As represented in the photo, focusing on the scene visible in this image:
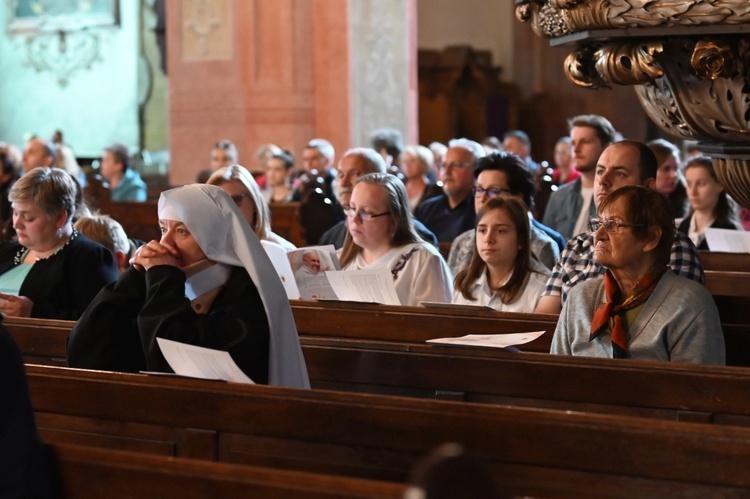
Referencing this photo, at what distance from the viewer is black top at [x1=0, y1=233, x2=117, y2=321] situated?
4844 millimetres

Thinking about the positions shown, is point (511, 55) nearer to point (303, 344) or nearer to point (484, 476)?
point (303, 344)

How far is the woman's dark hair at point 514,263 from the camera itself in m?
4.80

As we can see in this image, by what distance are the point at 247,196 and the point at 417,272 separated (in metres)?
0.97

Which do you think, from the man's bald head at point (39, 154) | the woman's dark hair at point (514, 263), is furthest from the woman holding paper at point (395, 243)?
the man's bald head at point (39, 154)

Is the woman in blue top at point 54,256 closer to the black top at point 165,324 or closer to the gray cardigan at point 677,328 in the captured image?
the black top at point 165,324

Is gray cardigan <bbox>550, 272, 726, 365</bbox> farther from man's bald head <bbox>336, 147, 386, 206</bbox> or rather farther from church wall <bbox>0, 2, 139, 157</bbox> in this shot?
church wall <bbox>0, 2, 139, 157</bbox>

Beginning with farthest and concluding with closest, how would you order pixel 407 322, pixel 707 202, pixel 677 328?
pixel 707 202 < pixel 407 322 < pixel 677 328

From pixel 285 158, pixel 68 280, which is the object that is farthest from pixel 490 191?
pixel 285 158

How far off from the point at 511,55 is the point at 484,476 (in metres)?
15.4

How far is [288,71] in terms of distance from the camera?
11.8 meters

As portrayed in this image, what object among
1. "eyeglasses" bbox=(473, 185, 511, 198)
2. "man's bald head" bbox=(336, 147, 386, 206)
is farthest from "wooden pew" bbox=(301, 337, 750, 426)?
"man's bald head" bbox=(336, 147, 386, 206)

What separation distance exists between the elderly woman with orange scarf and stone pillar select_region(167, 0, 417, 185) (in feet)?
26.9

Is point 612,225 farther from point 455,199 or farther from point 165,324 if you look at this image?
point 455,199

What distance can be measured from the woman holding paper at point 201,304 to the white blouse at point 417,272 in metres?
1.71
